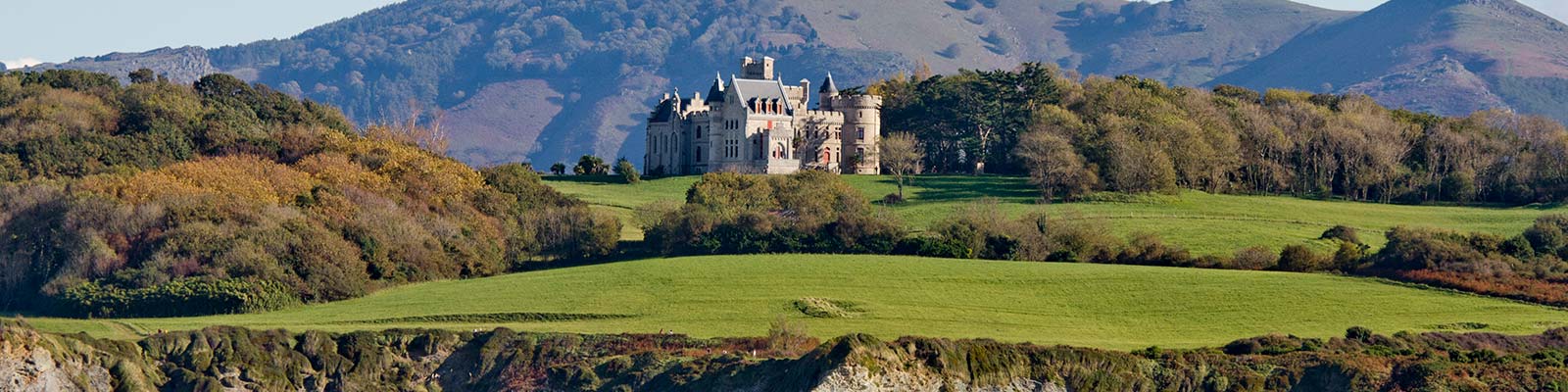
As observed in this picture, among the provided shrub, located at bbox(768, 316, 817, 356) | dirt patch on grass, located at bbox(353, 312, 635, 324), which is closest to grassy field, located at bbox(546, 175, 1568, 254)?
dirt patch on grass, located at bbox(353, 312, 635, 324)

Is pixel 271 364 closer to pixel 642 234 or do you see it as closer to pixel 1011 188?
pixel 642 234

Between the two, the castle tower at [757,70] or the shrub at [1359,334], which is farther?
the castle tower at [757,70]

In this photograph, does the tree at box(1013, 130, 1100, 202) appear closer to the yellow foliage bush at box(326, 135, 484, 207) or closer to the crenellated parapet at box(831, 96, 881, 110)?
the crenellated parapet at box(831, 96, 881, 110)

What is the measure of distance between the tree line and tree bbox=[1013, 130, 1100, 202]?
78 mm

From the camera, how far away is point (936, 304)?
8069 cm

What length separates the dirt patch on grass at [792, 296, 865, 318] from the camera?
7775 centimetres

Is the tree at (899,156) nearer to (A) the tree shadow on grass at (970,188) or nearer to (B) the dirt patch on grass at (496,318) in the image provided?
(A) the tree shadow on grass at (970,188)

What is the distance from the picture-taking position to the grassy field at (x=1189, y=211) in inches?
4026

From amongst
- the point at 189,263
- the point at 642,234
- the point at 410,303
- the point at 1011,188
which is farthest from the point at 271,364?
the point at 1011,188

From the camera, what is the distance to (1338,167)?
128 meters

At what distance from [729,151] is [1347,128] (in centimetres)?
3293

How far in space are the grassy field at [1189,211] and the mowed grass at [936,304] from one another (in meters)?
13.0

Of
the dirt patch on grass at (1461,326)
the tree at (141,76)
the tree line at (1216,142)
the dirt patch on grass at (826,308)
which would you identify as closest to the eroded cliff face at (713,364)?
the dirt patch on grass at (1461,326)

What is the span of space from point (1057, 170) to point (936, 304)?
36.6 m
